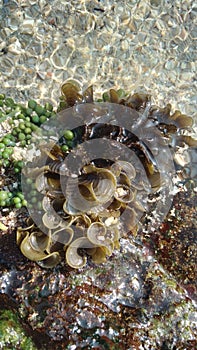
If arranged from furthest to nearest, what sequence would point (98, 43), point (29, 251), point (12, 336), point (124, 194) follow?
point (98, 43), point (124, 194), point (29, 251), point (12, 336)

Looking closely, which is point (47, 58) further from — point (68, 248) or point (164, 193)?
point (68, 248)

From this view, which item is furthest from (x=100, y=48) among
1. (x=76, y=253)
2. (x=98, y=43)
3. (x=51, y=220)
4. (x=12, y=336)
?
(x=12, y=336)

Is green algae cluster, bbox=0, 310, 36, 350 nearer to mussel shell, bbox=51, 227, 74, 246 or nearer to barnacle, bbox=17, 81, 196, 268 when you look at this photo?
barnacle, bbox=17, 81, 196, 268

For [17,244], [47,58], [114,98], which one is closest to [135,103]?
[114,98]

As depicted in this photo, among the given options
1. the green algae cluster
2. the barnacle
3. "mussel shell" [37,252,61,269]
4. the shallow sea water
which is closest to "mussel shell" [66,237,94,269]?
the barnacle

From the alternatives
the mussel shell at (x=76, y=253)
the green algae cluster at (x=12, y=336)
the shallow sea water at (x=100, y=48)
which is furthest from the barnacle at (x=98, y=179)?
the shallow sea water at (x=100, y=48)

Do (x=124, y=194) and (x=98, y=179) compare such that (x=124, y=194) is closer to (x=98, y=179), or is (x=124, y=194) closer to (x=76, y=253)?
(x=98, y=179)
